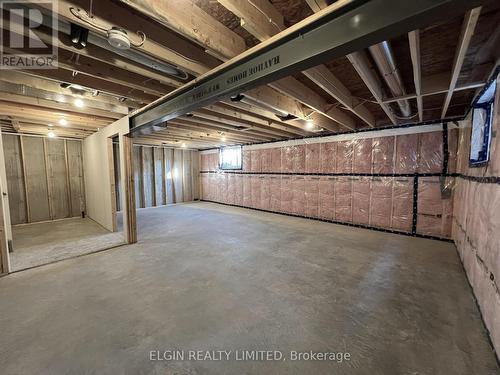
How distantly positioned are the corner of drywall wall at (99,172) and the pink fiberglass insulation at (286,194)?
159 inches

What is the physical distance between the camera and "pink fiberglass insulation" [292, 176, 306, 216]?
566 centimetres

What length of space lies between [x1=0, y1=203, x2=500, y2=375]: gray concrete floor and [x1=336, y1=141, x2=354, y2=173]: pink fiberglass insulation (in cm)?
202

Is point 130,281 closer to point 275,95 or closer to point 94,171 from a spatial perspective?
point 275,95

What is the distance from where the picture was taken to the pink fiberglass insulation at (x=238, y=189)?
24.2 ft

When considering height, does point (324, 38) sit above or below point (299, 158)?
above

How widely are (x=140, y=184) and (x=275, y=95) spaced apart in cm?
631

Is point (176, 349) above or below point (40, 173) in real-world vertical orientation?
below

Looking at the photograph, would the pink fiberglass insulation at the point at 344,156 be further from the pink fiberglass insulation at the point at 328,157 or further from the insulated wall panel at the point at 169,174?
the insulated wall panel at the point at 169,174

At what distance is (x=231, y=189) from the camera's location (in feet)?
25.5

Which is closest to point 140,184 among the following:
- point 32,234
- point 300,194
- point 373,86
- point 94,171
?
point 94,171

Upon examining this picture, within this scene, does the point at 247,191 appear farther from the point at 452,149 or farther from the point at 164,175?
the point at 452,149

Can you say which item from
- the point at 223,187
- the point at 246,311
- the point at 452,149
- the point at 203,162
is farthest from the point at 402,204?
the point at 203,162

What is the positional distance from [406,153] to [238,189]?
489 cm

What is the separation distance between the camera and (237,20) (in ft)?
5.08
